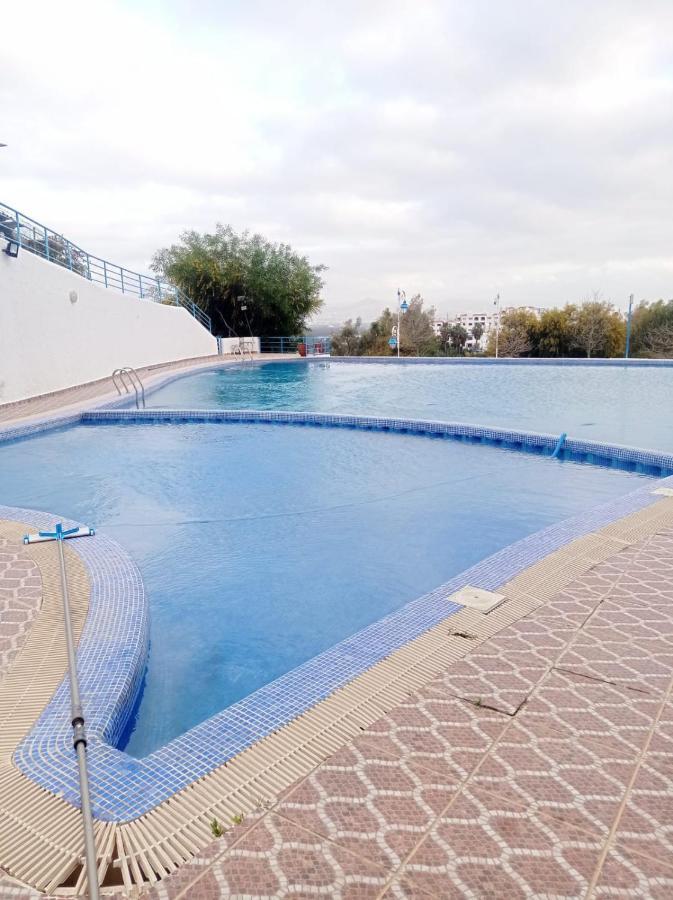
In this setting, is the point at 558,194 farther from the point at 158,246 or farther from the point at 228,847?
the point at 228,847

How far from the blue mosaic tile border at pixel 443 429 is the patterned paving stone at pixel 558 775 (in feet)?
17.5

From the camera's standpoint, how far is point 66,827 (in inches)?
62.3

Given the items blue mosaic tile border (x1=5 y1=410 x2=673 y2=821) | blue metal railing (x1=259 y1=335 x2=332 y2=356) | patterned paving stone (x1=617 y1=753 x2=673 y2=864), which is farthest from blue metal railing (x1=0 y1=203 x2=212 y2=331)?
patterned paving stone (x1=617 y1=753 x2=673 y2=864)

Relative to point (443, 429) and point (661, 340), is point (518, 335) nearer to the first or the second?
point (661, 340)

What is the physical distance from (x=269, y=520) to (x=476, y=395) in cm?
920

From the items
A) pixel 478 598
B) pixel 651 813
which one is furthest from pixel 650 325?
pixel 651 813

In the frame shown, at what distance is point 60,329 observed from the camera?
11562mm

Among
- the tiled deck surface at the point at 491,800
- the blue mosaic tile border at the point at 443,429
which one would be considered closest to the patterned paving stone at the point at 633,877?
the tiled deck surface at the point at 491,800

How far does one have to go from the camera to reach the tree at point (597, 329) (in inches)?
1098

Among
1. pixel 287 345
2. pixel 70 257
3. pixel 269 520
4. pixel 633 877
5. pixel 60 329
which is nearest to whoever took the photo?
pixel 633 877

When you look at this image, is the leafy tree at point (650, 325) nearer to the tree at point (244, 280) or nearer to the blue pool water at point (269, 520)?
the tree at point (244, 280)

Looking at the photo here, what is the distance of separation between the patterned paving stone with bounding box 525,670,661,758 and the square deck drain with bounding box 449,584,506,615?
64 cm

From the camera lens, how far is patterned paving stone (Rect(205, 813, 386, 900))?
4.46 feet

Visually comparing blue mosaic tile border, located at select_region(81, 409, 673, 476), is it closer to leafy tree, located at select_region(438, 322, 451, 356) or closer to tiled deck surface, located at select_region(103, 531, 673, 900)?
tiled deck surface, located at select_region(103, 531, 673, 900)
